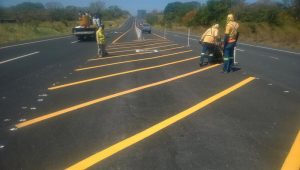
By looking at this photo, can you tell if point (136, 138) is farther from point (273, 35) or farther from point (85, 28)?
point (273, 35)

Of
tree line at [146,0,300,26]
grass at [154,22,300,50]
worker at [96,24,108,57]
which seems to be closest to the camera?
worker at [96,24,108,57]

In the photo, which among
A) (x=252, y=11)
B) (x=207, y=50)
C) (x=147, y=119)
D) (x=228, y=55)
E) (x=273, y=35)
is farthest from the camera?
(x=252, y=11)

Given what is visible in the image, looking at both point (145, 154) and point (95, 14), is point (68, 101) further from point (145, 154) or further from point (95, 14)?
point (95, 14)

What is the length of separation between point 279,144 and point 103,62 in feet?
37.4

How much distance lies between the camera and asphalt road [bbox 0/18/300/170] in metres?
5.23

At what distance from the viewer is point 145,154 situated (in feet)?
17.6

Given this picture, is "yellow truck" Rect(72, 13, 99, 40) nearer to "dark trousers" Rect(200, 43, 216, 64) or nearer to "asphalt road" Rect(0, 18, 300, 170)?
"dark trousers" Rect(200, 43, 216, 64)

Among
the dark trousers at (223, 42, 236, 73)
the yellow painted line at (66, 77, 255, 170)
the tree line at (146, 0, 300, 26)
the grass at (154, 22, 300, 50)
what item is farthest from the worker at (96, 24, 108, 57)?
the tree line at (146, 0, 300, 26)

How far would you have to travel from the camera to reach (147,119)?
23.5 ft

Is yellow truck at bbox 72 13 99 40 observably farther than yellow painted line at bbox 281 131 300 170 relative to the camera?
Yes

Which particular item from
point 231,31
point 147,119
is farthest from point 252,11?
point 147,119

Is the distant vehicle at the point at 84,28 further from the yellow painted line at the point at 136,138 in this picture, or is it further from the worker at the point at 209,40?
the yellow painted line at the point at 136,138

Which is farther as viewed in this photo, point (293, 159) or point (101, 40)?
point (101, 40)

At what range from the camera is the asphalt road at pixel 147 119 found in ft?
17.2
